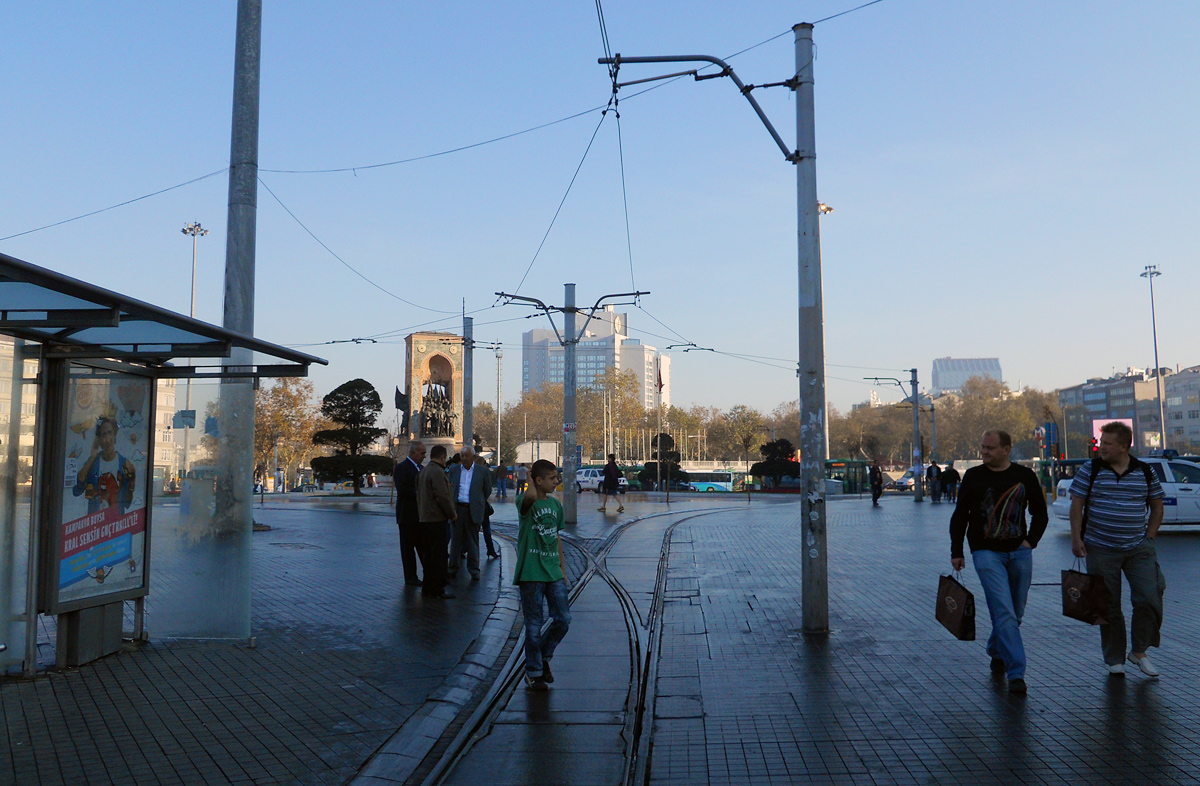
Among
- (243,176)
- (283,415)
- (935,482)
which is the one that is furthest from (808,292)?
(283,415)

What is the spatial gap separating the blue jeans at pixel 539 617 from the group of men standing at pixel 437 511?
4010mm

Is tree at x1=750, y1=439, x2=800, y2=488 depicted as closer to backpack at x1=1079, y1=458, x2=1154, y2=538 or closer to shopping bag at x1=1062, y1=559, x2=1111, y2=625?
backpack at x1=1079, y1=458, x2=1154, y2=538

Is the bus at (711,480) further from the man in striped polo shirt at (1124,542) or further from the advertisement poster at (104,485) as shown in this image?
the man in striped polo shirt at (1124,542)

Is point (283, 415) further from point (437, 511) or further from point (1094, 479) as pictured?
point (1094, 479)

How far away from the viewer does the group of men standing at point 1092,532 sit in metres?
6.59

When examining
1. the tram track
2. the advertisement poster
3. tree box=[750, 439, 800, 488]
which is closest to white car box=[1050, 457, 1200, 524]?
the tram track

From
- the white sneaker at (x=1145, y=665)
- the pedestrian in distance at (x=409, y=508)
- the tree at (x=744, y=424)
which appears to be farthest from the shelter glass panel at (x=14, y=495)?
the tree at (x=744, y=424)

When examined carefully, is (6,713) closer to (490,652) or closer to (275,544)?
(490,652)

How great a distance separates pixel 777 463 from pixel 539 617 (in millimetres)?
47988

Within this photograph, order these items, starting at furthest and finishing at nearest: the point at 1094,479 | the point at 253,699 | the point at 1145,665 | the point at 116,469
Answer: the point at 116,469, the point at 1094,479, the point at 1145,665, the point at 253,699

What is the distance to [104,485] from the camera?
762cm

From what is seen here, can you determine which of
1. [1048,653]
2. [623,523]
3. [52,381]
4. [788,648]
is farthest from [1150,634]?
[623,523]

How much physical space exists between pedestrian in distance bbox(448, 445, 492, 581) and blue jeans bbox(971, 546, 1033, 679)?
7.01 meters

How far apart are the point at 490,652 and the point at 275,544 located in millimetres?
10860
